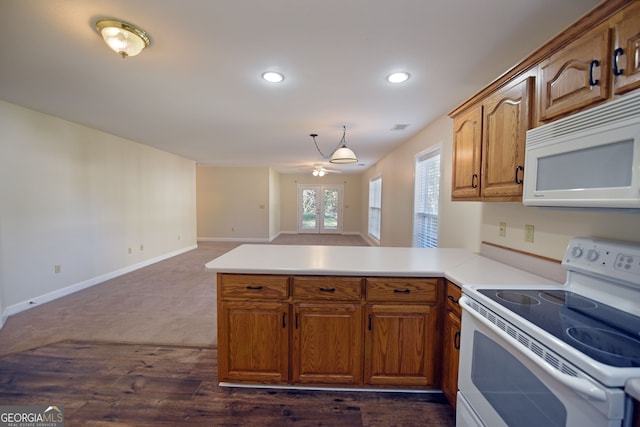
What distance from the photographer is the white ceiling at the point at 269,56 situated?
1.43 metres

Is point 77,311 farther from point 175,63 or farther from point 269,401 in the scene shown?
point 175,63

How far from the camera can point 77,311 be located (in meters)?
3.07

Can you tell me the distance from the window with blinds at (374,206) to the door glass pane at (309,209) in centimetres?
271

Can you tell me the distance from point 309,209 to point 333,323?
8496 mm

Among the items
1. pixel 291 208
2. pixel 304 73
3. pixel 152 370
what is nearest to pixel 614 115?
pixel 304 73

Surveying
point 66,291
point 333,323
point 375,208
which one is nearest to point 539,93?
point 333,323

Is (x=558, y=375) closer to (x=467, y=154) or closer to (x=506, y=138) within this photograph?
(x=506, y=138)

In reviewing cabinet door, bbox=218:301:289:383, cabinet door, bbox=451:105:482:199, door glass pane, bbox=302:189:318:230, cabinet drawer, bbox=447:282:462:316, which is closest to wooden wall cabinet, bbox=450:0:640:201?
cabinet door, bbox=451:105:482:199

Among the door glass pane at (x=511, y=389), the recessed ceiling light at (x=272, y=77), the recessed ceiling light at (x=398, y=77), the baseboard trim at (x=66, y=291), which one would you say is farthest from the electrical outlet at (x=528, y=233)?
the baseboard trim at (x=66, y=291)

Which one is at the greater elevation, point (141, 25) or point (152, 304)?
point (141, 25)

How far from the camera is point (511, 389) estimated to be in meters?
1.06

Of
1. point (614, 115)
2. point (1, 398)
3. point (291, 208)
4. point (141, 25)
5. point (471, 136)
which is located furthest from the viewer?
point (291, 208)

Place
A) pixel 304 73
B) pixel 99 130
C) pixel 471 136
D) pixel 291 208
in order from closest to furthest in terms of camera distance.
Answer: pixel 471 136 → pixel 304 73 → pixel 99 130 → pixel 291 208

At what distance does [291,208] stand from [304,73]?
820 cm
